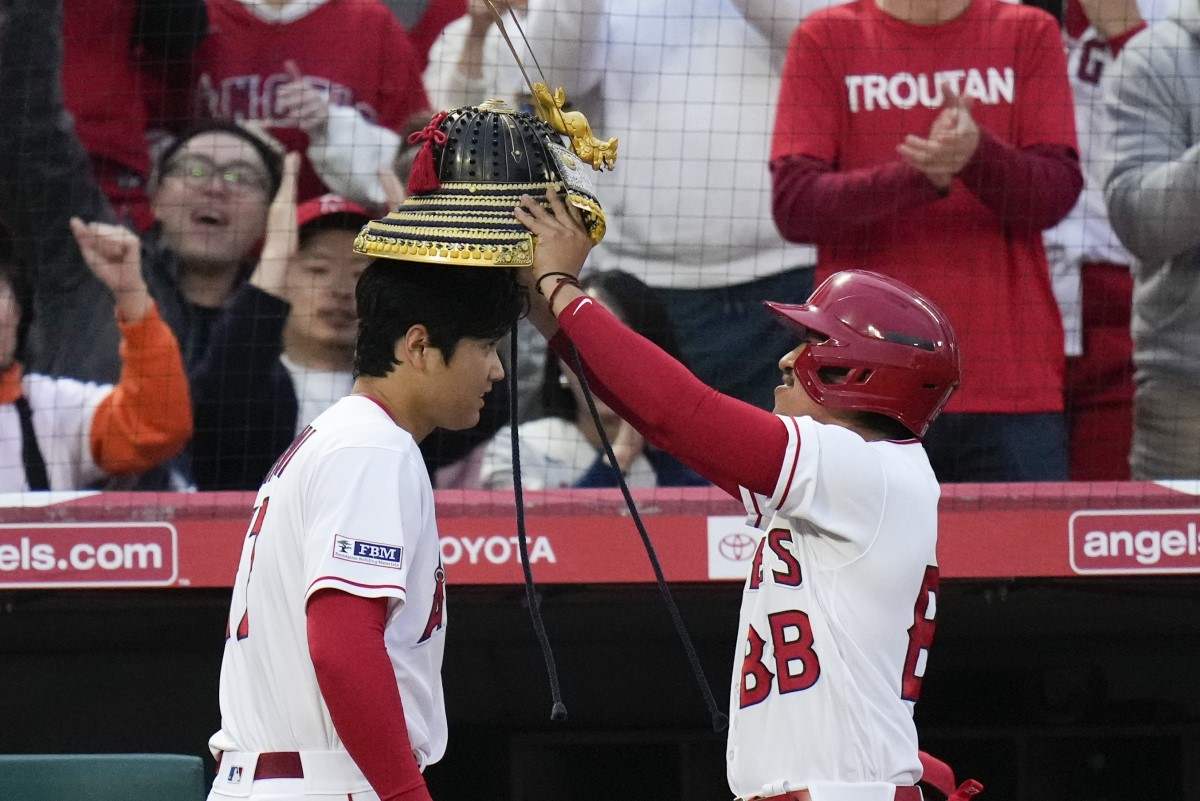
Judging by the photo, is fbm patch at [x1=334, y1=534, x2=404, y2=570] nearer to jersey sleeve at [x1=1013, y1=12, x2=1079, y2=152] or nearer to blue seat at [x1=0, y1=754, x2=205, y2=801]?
blue seat at [x1=0, y1=754, x2=205, y2=801]

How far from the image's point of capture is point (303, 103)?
13.7 feet

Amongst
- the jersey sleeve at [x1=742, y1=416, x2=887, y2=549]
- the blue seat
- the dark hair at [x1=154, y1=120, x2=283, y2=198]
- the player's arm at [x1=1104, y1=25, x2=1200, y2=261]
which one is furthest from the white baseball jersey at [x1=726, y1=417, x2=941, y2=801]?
the dark hair at [x1=154, y1=120, x2=283, y2=198]

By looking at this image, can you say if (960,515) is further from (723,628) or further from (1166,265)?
(1166,265)

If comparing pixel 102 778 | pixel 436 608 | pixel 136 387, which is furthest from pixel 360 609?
pixel 136 387

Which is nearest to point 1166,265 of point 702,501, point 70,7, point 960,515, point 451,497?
point 960,515

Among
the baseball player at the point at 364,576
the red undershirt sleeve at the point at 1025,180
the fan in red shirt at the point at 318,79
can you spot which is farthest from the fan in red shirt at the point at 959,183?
the baseball player at the point at 364,576

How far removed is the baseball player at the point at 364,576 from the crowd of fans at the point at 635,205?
1.93 metres

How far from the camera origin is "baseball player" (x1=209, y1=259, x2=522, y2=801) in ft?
5.56

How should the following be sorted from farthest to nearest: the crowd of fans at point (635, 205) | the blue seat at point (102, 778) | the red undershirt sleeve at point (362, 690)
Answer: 1. the crowd of fans at point (635, 205)
2. the blue seat at point (102, 778)
3. the red undershirt sleeve at point (362, 690)

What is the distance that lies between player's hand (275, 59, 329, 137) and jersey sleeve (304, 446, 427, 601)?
8.24 feet

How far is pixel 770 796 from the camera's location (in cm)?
200

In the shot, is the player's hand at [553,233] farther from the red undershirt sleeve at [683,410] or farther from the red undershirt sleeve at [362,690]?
the red undershirt sleeve at [362,690]

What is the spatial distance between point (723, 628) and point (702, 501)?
0.52 meters

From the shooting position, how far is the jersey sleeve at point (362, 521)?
5.61ft
